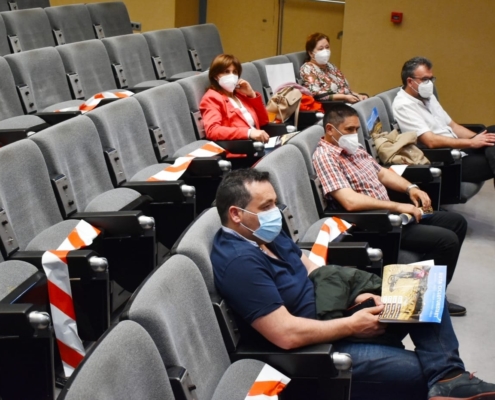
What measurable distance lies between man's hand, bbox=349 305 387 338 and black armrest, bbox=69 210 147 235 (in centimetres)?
85

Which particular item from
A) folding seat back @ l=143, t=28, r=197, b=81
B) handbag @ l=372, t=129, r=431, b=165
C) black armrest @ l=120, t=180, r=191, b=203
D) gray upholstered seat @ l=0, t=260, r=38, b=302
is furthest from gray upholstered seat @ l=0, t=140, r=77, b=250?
folding seat back @ l=143, t=28, r=197, b=81

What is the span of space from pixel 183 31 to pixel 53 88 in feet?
5.81

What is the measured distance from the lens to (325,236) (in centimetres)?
281

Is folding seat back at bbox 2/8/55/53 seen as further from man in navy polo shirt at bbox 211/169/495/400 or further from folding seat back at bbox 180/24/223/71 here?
man in navy polo shirt at bbox 211/169/495/400

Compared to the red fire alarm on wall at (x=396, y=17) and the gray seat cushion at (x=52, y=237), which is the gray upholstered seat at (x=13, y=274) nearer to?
the gray seat cushion at (x=52, y=237)

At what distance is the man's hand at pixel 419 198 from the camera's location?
3438 millimetres

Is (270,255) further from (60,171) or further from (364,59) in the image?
(364,59)

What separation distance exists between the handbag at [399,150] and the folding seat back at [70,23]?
276cm

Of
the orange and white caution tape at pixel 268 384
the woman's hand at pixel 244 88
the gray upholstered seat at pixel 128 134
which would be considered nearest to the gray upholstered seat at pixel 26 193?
the gray upholstered seat at pixel 128 134

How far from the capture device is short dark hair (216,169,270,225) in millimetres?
2188

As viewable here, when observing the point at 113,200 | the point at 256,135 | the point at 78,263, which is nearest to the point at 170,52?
the point at 256,135

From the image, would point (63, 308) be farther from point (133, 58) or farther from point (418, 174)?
point (133, 58)

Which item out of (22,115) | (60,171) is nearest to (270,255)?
(60,171)

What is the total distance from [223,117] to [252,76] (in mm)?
691
